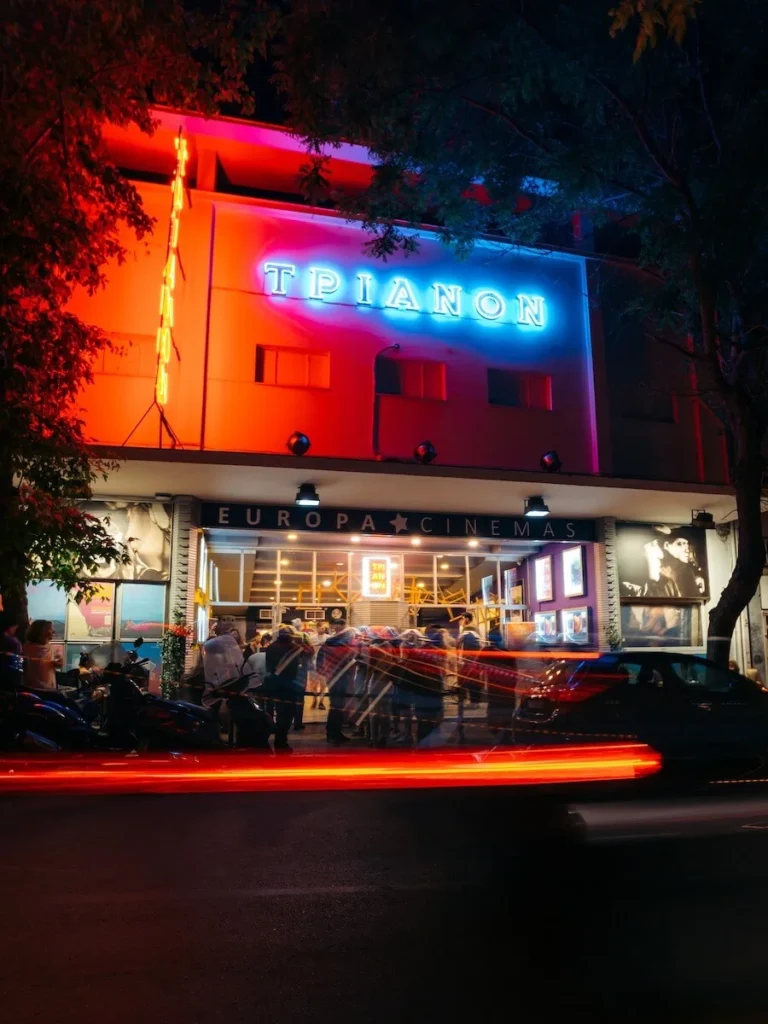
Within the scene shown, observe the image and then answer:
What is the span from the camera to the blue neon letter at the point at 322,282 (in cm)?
1510

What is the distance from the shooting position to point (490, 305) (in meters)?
16.2

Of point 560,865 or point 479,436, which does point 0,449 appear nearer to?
point 560,865

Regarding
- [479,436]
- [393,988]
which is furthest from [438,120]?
[393,988]

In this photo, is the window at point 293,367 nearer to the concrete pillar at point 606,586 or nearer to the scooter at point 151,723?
the concrete pillar at point 606,586

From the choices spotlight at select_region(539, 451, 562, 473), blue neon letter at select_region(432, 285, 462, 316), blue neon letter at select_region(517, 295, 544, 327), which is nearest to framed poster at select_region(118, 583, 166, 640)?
spotlight at select_region(539, 451, 562, 473)

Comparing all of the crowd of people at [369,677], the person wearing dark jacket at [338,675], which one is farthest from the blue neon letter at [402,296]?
the person wearing dark jacket at [338,675]

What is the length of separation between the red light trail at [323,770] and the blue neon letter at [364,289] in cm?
915

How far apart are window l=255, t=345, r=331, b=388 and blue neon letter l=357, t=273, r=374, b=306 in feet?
4.10

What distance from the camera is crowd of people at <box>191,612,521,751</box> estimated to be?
38.8ft

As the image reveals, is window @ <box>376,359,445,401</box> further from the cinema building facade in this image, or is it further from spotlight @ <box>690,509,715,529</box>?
spotlight @ <box>690,509,715,529</box>

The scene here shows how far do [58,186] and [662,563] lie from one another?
526 inches

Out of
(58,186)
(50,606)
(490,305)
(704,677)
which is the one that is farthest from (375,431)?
(704,677)

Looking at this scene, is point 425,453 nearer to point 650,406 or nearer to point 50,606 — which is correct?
point 650,406

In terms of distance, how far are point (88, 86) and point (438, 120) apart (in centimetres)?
602
